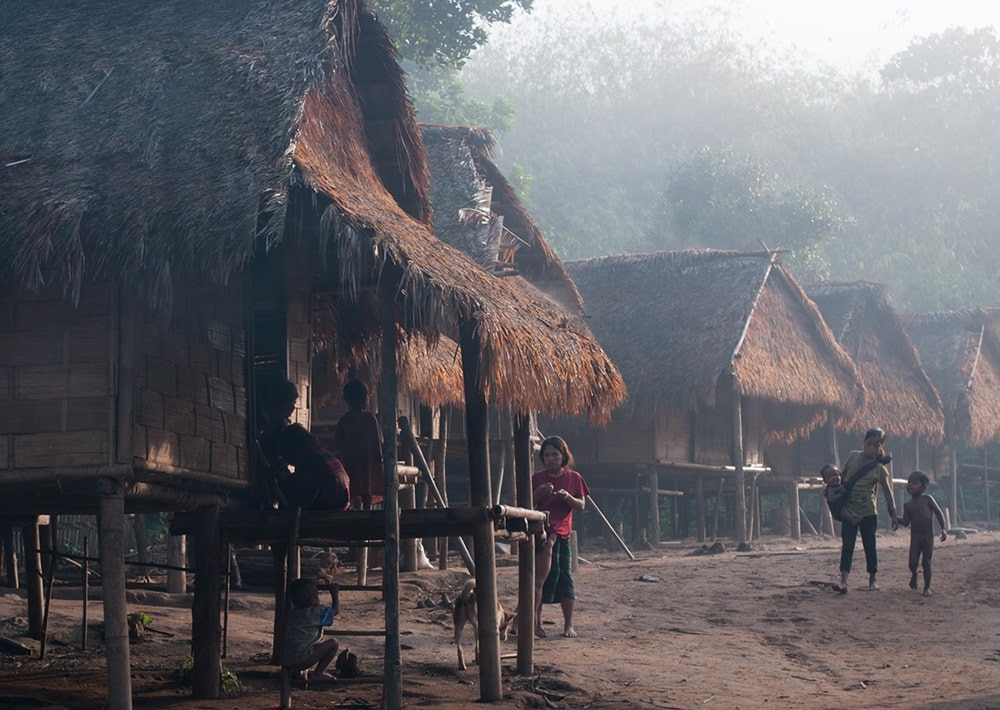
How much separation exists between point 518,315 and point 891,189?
43.6 meters

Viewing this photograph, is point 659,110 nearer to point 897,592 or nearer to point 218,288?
point 897,592

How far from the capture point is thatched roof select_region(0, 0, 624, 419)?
24.8ft

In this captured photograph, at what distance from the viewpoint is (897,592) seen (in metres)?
13.2

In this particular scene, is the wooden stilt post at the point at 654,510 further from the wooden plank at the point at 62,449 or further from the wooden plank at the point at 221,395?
the wooden plank at the point at 62,449

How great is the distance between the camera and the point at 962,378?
26.3 meters

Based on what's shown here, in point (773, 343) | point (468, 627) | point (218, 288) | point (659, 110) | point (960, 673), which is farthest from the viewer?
point (659, 110)

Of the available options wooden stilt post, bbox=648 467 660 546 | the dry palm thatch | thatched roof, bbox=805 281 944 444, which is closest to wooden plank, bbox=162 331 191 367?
the dry palm thatch

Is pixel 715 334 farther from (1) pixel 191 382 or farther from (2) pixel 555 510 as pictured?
(1) pixel 191 382

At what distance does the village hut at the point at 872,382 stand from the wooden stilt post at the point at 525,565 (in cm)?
1360

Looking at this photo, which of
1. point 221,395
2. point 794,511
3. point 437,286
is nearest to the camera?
point 437,286

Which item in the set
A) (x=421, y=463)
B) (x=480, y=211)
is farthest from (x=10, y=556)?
(x=480, y=211)

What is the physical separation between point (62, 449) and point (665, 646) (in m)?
5.38

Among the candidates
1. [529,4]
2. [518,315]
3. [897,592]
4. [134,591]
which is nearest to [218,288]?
[518,315]

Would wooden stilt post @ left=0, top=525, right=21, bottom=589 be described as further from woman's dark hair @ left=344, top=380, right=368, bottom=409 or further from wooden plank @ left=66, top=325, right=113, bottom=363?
wooden plank @ left=66, top=325, right=113, bottom=363
